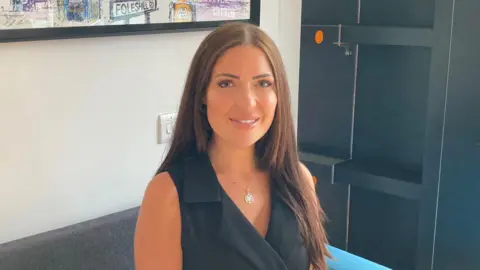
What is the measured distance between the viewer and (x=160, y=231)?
1.10m

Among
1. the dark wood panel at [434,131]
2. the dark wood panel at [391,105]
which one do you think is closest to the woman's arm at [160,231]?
the dark wood panel at [434,131]

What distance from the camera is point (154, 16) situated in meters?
1.62

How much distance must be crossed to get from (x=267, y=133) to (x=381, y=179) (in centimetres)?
95

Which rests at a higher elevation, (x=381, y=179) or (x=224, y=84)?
(x=224, y=84)

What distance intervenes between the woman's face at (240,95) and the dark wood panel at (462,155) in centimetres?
93

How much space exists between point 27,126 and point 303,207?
2.29ft

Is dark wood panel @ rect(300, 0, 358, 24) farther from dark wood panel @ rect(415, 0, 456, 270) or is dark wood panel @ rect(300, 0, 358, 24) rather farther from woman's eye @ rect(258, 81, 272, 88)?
Answer: woman's eye @ rect(258, 81, 272, 88)

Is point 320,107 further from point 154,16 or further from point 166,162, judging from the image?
point 166,162

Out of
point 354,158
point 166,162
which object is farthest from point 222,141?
point 354,158

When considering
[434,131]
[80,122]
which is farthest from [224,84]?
[434,131]

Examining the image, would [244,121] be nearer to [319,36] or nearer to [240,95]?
[240,95]

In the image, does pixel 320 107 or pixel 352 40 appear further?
pixel 320 107

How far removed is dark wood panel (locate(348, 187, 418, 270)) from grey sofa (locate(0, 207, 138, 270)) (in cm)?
104

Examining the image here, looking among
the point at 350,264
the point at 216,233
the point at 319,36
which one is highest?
Result: the point at 319,36
